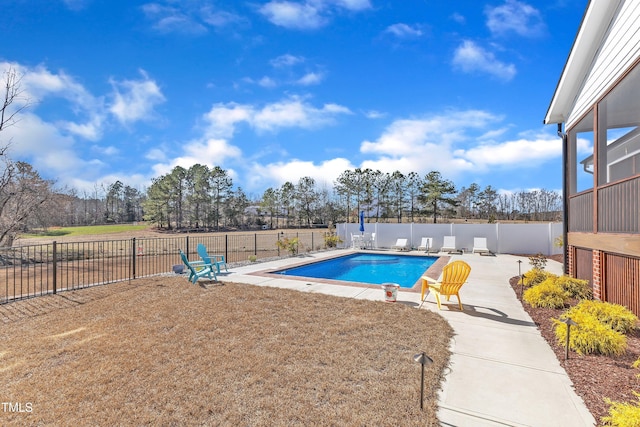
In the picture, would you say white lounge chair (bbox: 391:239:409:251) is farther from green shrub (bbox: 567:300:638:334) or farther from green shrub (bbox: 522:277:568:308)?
green shrub (bbox: 567:300:638:334)

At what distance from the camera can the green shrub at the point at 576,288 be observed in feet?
20.5

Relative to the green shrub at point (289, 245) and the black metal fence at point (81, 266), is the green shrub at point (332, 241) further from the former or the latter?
the green shrub at point (289, 245)

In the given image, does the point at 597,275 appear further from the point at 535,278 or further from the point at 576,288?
the point at 535,278

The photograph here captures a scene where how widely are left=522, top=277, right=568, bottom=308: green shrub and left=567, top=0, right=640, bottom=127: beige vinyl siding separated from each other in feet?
12.7

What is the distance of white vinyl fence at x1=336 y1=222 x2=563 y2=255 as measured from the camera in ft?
49.3

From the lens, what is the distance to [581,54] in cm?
631

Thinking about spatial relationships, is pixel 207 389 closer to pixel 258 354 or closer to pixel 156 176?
pixel 258 354

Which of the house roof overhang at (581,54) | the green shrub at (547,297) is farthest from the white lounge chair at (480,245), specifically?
the green shrub at (547,297)

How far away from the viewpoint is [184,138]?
20.2 metres

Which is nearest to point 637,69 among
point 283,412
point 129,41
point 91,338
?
point 283,412

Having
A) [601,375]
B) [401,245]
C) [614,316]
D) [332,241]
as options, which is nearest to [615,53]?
[614,316]

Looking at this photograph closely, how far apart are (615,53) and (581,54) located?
1306mm

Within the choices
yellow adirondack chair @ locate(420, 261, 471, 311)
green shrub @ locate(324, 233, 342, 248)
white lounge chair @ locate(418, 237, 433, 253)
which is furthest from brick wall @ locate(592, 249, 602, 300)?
green shrub @ locate(324, 233, 342, 248)

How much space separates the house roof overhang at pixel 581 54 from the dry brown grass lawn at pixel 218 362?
6.35 metres
